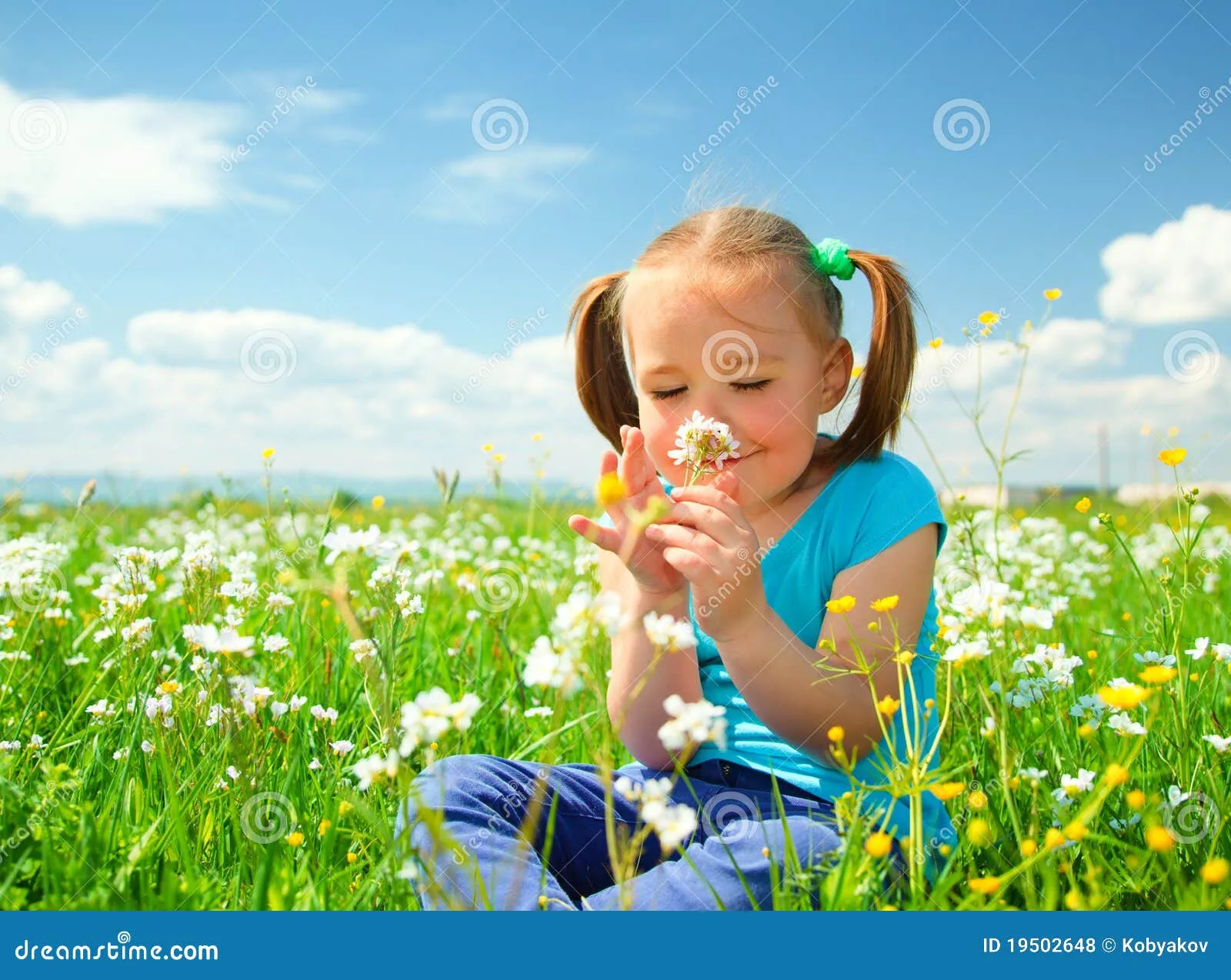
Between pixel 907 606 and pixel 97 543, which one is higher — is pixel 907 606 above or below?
below

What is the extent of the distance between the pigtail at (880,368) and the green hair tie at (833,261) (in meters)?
0.09

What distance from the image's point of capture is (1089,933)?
146 centimetres

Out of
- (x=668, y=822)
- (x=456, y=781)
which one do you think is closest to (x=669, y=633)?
(x=668, y=822)

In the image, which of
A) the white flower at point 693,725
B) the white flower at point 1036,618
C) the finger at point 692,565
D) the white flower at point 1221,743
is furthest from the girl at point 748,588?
the white flower at point 1221,743

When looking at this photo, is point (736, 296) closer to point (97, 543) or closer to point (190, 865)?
point (190, 865)

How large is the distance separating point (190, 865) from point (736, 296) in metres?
1.60

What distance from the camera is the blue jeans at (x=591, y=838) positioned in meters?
1.80

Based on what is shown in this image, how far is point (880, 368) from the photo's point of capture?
262 centimetres

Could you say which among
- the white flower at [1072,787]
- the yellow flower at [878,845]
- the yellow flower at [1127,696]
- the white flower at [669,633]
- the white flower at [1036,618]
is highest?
the white flower at [1036,618]

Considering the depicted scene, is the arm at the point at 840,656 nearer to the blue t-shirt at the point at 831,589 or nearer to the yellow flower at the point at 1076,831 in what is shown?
the blue t-shirt at the point at 831,589

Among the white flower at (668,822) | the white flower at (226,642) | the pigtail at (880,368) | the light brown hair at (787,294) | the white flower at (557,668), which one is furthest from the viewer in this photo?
the pigtail at (880,368)

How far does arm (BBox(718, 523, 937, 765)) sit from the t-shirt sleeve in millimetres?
22

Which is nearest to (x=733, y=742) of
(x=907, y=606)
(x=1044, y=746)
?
(x=907, y=606)

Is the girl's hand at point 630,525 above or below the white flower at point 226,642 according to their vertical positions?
above
